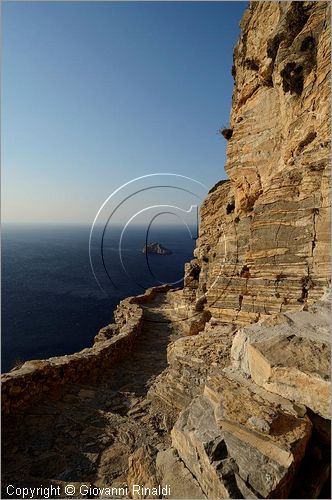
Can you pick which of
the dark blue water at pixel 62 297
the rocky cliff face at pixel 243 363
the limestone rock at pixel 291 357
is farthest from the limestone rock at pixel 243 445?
the dark blue water at pixel 62 297

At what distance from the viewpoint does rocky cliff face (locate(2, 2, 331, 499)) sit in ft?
12.3

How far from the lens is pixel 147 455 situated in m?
5.06

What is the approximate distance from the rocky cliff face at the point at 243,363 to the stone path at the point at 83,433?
3 cm

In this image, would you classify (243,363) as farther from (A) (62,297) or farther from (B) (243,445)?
(A) (62,297)

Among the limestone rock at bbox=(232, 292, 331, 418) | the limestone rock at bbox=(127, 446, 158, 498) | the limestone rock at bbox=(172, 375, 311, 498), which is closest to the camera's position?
the limestone rock at bbox=(172, 375, 311, 498)

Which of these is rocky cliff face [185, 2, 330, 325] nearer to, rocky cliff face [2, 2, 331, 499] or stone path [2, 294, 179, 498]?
rocky cliff face [2, 2, 331, 499]

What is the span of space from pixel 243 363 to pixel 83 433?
13.3 ft

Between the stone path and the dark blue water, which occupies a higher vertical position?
the stone path

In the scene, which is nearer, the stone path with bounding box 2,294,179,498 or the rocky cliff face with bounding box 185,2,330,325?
the stone path with bounding box 2,294,179,498

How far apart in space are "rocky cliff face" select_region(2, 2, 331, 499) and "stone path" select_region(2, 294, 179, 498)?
0.03 metres

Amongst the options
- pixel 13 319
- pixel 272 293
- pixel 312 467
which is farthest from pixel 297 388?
pixel 13 319

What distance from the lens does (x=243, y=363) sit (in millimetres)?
5242

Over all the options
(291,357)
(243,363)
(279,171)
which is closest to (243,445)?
(291,357)

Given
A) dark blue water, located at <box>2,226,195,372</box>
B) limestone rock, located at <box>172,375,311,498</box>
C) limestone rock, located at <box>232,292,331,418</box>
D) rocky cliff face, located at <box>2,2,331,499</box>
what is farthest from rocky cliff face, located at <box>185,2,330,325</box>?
dark blue water, located at <box>2,226,195,372</box>
